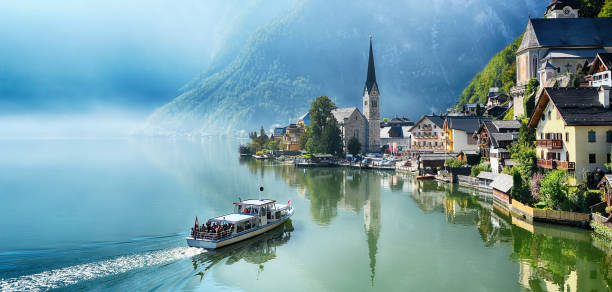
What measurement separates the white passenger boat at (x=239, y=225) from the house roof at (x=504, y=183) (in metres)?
22.0

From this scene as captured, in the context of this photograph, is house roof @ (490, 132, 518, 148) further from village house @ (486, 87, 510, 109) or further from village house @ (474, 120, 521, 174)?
village house @ (486, 87, 510, 109)

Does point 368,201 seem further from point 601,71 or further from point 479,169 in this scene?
point 601,71

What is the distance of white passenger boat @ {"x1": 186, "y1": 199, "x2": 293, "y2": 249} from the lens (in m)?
30.3

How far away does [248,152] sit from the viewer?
144m

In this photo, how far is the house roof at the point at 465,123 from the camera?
8300 centimetres

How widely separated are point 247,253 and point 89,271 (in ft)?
32.2

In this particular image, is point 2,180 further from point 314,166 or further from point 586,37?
point 586,37

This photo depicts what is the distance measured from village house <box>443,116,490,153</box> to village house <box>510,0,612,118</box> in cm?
1054

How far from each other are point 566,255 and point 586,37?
57017 mm

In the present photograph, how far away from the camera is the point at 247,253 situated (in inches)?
1211

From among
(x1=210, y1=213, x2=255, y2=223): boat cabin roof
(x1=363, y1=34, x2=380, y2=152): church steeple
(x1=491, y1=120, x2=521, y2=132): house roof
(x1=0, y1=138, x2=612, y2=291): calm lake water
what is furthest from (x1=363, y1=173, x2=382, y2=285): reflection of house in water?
(x1=363, y1=34, x2=380, y2=152): church steeple

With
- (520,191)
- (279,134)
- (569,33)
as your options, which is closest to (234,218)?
(520,191)

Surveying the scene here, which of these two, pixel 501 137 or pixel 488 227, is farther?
pixel 501 137

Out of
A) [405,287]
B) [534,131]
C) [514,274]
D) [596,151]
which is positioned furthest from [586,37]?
[405,287]
